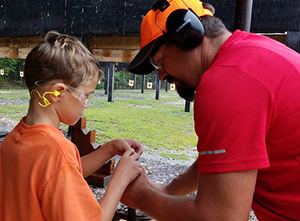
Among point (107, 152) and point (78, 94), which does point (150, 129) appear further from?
point (78, 94)

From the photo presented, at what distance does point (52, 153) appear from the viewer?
36.6 inches

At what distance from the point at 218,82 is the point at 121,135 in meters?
5.52

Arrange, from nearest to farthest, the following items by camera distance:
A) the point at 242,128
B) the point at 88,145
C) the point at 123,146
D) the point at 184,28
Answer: the point at 242,128 → the point at 184,28 → the point at 123,146 → the point at 88,145

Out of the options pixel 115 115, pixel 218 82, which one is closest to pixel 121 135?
pixel 115 115

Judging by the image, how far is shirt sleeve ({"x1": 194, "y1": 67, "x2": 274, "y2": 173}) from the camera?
779 millimetres

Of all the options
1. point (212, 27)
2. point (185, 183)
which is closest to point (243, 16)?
point (212, 27)

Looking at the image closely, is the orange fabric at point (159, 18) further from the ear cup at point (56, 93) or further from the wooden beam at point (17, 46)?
the wooden beam at point (17, 46)

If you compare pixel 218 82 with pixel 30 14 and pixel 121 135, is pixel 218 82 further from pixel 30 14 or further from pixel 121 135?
pixel 121 135

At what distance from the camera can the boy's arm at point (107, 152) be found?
1347 millimetres

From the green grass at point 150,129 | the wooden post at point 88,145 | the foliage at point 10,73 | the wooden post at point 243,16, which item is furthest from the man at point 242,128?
the foliage at point 10,73

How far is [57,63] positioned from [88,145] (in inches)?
63.2

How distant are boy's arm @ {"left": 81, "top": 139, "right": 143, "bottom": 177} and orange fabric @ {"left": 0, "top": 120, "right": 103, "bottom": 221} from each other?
372mm

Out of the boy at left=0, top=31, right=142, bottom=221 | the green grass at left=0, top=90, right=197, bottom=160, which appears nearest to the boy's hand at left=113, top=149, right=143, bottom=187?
the boy at left=0, top=31, right=142, bottom=221

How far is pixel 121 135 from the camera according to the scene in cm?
625
